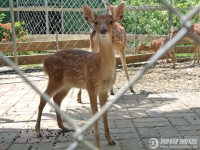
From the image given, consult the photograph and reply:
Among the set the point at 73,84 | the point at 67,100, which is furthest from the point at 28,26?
the point at 73,84

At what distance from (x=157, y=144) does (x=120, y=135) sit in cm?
56

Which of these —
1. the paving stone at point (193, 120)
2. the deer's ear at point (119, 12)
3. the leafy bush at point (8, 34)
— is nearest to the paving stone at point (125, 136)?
the paving stone at point (193, 120)

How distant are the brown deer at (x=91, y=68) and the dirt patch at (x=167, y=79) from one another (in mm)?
2926

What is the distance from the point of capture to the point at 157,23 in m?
12.8

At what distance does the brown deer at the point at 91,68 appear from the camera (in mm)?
3816

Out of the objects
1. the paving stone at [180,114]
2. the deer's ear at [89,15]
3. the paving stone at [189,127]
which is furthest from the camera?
the paving stone at [180,114]

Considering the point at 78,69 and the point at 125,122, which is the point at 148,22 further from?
the point at 78,69

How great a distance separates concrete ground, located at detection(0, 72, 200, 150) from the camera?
12.9 ft

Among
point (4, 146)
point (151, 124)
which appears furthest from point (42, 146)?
point (151, 124)

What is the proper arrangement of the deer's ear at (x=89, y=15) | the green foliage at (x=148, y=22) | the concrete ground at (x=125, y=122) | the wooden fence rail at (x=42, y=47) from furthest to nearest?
the green foliage at (x=148, y=22) → the wooden fence rail at (x=42, y=47) → the deer's ear at (x=89, y=15) → the concrete ground at (x=125, y=122)

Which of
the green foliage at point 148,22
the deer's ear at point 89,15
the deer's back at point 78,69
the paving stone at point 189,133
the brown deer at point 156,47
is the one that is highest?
the deer's ear at point 89,15

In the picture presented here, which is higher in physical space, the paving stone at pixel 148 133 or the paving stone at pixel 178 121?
the paving stone at pixel 148 133

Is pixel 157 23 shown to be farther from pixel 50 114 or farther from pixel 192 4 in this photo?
pixel 50 114

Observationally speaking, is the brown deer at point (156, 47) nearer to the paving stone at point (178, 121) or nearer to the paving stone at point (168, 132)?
the paving stone at point (178, 121)
